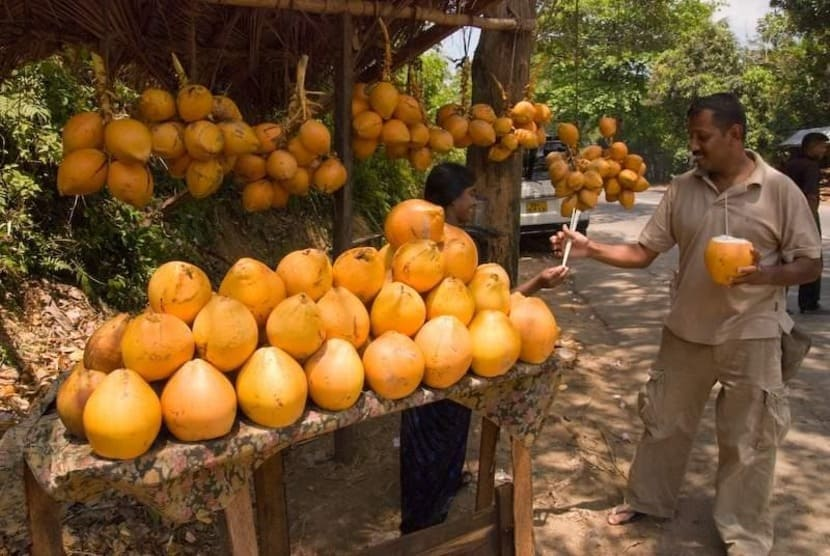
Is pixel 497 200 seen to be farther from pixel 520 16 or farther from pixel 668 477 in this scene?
pixel 668 477

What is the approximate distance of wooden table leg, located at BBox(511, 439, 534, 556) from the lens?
6.71 feet

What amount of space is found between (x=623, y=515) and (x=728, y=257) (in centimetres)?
137

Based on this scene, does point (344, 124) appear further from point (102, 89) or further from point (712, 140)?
point (712, 140)

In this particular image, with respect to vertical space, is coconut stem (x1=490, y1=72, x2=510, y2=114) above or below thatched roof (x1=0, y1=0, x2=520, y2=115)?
below

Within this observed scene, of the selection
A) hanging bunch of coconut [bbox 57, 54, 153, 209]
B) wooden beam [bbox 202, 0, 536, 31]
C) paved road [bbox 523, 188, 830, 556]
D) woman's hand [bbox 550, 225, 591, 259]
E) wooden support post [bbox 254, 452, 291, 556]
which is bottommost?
paved road [bbox 523, 188, 830, 556]

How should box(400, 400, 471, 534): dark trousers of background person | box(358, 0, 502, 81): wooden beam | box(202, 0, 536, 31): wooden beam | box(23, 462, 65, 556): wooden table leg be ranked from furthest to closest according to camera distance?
box(358, 0, 502, 81): wooden beam, box(400, 400, 471, 534): dark trousers of background person, box(202, 0, 536, 31): wooden beam, box(23, 462, 65, 556): wooden table leg

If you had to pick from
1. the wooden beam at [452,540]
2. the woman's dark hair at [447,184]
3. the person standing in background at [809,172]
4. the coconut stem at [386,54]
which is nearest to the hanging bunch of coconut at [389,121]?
the coconut stem at [386,54]

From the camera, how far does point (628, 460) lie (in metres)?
3.59

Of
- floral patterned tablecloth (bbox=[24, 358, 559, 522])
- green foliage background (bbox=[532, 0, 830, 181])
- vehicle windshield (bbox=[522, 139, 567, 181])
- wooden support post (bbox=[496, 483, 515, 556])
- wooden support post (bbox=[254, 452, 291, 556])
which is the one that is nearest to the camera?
floral patterned tablecloth (bbox=[24, 358, 559, 522])

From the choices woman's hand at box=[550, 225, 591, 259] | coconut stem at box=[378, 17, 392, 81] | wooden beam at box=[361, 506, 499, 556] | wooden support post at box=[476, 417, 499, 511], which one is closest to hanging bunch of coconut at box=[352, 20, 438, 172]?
coconut stem at box=[378, 17, 392, 81]

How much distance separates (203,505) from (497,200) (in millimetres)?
2309

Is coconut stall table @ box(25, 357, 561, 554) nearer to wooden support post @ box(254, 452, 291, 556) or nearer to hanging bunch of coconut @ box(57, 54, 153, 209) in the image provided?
wooden support post @ box(254, 452, 291, 556)

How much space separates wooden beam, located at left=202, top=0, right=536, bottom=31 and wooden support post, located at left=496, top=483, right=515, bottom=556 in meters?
1.83

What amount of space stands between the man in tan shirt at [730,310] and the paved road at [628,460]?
1.11 ft
